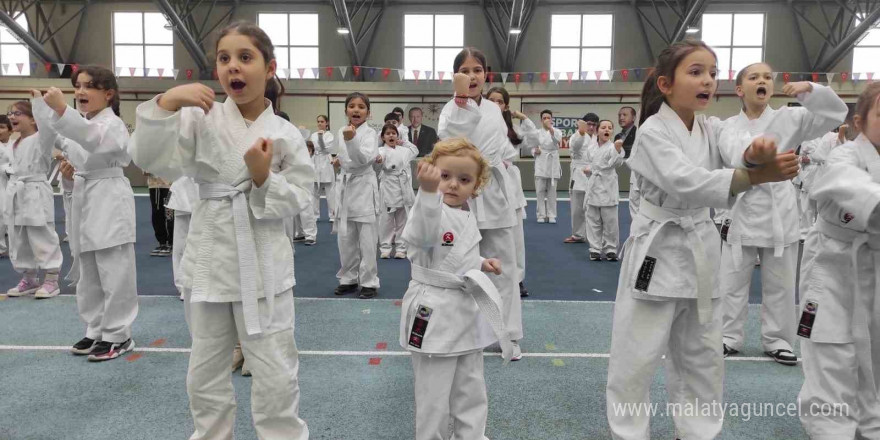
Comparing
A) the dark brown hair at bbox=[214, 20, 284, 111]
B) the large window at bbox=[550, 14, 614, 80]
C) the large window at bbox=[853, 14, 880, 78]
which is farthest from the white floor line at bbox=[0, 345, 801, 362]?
the large window at bbox=[853, 14, 880, 78]

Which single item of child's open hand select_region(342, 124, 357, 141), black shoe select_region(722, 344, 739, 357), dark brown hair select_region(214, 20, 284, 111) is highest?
dark brown hair select_region(214, 20, 284, 111)

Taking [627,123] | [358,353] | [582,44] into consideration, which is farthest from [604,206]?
[582,44]

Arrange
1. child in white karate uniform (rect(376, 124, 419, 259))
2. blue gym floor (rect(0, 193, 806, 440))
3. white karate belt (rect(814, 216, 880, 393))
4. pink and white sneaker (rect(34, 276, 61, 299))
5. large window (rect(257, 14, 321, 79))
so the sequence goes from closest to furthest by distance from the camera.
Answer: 1. white karate belt (rect(814, 216, 880, 393))
2. blue gym floor (rect(0, 193, 806, 440))
3. pink and white sneaker (rect(34, 276, 61, 299))
4. child in white karate uniform (rect(376, 124, 419, 259))
5. large window (rect(257, 14, 321, 79))

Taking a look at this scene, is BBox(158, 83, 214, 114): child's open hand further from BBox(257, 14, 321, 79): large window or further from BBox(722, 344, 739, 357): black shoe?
BBox(257, 14, 321, 79): large window

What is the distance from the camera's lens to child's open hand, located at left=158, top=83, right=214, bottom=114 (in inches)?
68.9

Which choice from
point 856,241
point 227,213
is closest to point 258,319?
point 227,213

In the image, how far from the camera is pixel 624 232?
9.28 metres

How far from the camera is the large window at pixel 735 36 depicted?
1552 centimetres

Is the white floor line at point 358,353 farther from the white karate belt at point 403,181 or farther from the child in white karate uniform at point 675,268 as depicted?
the white karate belt at point 403,181

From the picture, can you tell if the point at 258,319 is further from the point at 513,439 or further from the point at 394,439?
the point at 513,439

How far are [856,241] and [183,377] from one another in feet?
10.4

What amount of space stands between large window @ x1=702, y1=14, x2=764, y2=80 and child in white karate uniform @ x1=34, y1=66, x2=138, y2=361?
613 inches

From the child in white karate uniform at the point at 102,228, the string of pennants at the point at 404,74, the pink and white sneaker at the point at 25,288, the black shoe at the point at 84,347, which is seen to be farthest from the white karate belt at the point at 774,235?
the string of pennants at the point at 404,74

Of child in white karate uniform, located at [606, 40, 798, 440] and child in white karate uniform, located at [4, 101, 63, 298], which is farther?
child in white karate uniform, located at [4, 101, 63, 298]
